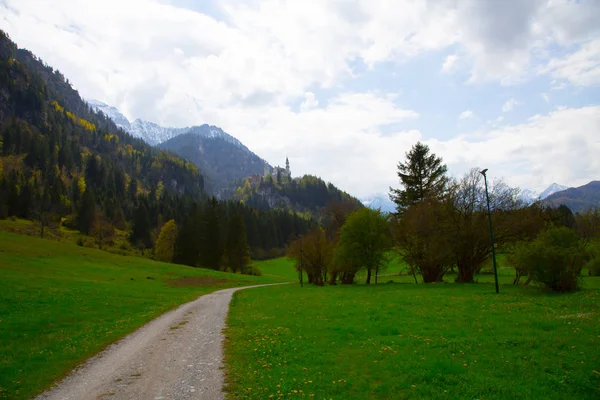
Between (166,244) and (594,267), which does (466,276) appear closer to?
(594,267)

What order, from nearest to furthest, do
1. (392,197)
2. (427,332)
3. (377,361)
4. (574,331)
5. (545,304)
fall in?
(377,361) → (574,331) → (427,332) → (545,304) → (392,197)

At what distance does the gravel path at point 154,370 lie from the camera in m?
10.2

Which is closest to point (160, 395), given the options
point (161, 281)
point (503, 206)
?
point (503, 206)

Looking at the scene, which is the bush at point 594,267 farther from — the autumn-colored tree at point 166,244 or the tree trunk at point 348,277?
the autumn-colored tree at point 166,244

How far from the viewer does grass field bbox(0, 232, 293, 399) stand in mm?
13102

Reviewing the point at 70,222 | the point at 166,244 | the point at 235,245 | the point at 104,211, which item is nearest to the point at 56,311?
the point at 235,245

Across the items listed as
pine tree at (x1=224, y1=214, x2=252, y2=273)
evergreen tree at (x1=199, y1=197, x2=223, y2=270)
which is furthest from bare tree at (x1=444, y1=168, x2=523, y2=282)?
evergreen tree at (x1=199, y1=197, x2=223, y2=270)

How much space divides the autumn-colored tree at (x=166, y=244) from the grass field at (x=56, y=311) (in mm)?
40183

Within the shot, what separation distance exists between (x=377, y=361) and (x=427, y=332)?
5286mm

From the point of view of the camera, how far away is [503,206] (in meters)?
42.2

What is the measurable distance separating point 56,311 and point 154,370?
1777 cm

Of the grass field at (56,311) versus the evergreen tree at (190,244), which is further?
the evergreen tree at (190,244)

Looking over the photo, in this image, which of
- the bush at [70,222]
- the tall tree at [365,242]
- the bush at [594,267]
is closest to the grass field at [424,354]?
the tall tree at [365,242]

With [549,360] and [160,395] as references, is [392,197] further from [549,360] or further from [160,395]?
[160,395]
